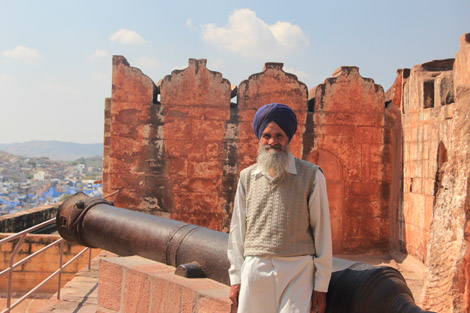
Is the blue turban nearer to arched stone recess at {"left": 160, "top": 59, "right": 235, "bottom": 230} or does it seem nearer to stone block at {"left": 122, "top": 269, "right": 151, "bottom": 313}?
stone block at {"left": 122, "top": 269, "right": 151, "bottom": 313}

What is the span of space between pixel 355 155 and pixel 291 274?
284 inches

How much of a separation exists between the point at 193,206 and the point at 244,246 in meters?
6.64

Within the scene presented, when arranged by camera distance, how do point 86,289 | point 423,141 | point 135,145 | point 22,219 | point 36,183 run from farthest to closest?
point 36,183, point 22,219, point 135,145, point 423,141, point 86,289

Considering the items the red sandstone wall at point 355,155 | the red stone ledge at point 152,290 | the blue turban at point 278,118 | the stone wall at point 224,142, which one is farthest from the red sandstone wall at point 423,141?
the blue turban at point 278,118

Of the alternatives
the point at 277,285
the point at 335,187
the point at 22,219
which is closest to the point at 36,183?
the point at 22,219

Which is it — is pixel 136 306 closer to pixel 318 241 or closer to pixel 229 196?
pixel 318 241

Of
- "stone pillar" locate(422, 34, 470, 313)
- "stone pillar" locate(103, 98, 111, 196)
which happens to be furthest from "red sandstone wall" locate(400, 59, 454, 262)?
"stone pillar" locate(103, 98, 111, 196)

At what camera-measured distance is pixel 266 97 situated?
30.1 ft

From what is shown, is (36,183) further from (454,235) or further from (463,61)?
(454,235)

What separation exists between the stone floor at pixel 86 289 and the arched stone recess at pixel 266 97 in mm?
2459

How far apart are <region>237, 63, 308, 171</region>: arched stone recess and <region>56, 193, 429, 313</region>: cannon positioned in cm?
450

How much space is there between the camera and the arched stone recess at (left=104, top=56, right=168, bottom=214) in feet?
29.5

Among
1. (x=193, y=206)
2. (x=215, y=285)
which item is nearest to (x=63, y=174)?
(x=193, y=206)

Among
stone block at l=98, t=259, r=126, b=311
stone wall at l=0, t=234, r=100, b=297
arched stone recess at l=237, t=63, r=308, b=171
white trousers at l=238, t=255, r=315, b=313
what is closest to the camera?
white trousers at l=238, t=255, r=315, b=313
